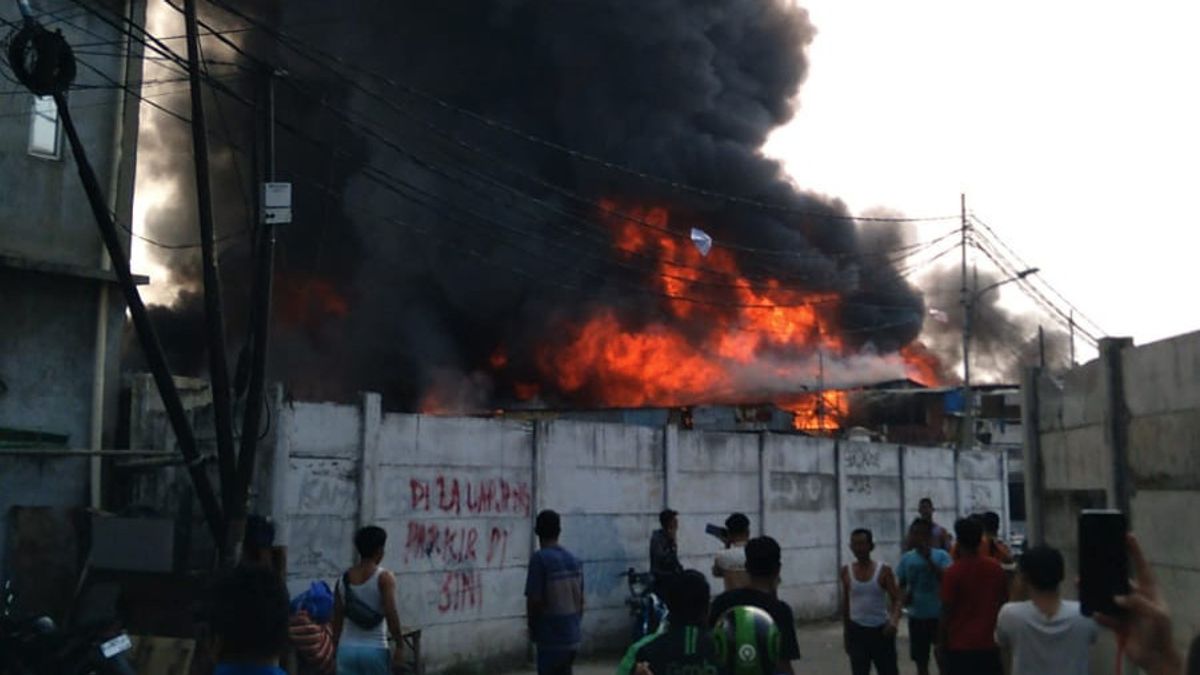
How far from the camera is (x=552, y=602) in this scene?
7688 mm

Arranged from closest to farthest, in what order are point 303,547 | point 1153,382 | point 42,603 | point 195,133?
point 1153,382 < point 195,133 < point 303,547 < point 42,603

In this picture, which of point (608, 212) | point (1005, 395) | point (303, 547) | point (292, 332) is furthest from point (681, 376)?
point (303, 547)

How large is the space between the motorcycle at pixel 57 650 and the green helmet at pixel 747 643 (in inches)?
205

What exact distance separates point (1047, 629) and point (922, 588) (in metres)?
4.21

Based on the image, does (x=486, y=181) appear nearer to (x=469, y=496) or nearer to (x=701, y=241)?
(x=701, y=241)

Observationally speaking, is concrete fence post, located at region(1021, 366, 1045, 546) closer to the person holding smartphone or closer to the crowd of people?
the crowd of people

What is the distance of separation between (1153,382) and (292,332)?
25.9m

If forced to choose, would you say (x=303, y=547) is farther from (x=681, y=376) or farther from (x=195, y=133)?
(x=681, y=376)

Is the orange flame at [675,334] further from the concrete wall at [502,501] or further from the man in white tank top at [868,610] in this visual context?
the man in white tank top at [868,610]

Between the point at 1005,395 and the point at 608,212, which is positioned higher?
the point at 608,212

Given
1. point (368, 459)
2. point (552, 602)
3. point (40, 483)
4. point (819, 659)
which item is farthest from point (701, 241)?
point (552, 602)

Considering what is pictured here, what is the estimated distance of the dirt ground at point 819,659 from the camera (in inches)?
490

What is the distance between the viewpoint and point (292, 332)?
101ft

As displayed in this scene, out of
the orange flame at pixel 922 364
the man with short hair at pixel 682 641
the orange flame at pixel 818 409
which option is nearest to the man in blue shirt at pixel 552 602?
the man with short hair at pixel 682 641
